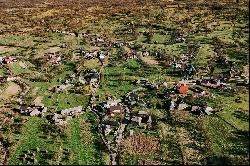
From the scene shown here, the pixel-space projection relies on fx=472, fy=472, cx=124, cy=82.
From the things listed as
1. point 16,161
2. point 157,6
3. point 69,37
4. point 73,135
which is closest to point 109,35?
point 69,37

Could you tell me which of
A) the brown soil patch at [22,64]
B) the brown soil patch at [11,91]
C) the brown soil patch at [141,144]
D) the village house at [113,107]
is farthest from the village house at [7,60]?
the brown soil patch at [141,144]

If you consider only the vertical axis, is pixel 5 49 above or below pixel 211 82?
above

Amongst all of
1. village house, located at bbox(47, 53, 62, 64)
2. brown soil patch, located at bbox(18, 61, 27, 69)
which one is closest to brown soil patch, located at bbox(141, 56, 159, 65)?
village house, located at bbox(47, 53, 62, 64)

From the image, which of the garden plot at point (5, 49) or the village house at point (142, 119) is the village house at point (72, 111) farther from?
the garden plot at point (5, 49)

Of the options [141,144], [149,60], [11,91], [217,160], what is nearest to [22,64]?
[11,91]

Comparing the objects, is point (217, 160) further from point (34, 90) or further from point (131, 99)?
point (34, 90)

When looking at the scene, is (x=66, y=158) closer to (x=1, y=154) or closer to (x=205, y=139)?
(x=1, y=154)
